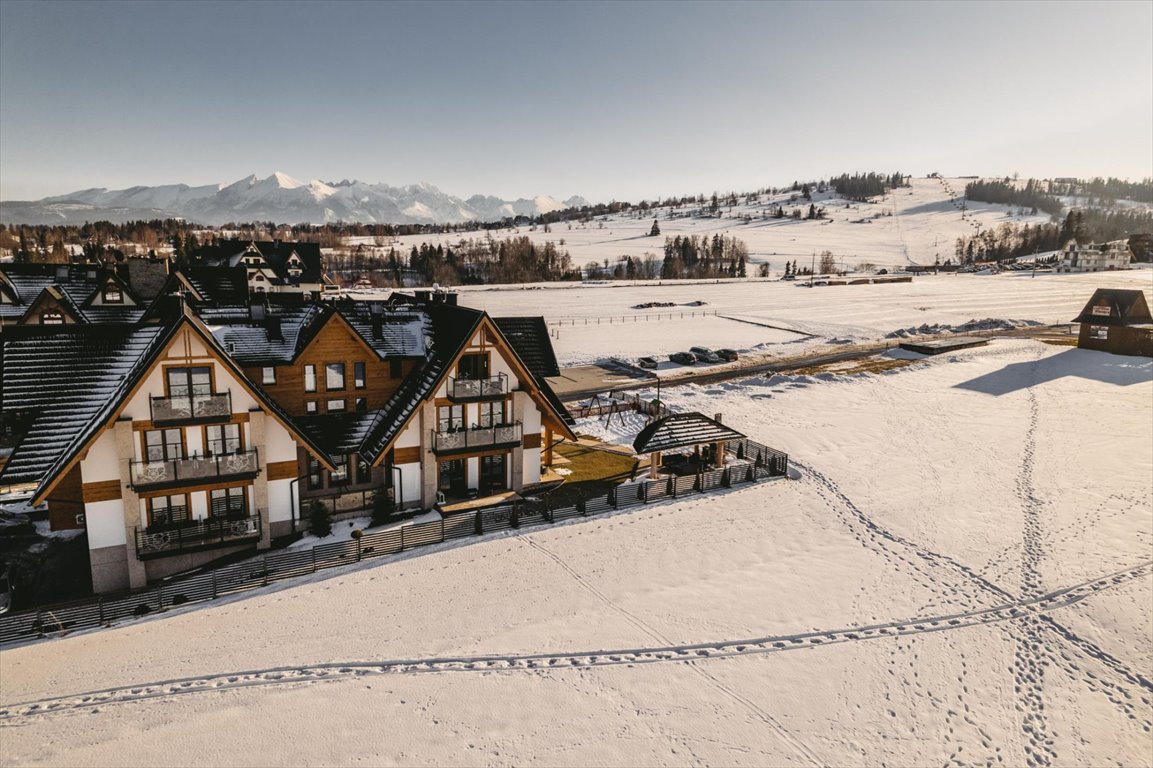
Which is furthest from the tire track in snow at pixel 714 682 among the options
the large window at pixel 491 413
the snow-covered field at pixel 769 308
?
the snow-covered field at pixel 769 308

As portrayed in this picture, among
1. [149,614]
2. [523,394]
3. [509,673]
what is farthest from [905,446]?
[149,614]

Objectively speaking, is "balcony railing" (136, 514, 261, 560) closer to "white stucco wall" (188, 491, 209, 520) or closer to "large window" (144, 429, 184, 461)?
"white stucco wall" (188, 491, 209, 520)

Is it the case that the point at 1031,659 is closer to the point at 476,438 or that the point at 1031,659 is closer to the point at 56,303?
the point at 476,438

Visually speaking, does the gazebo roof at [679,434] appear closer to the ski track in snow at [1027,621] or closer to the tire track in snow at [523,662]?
the ski track in snow at [1027,621]

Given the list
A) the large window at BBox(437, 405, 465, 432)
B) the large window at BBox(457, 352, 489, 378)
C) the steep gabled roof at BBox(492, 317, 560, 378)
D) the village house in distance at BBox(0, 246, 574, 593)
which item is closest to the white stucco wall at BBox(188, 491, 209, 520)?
the village house in distance at BBox(0, 246, 574, 593)

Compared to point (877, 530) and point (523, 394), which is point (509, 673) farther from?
point (877, 530)

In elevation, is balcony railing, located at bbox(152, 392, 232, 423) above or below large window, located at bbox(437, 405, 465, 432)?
above
